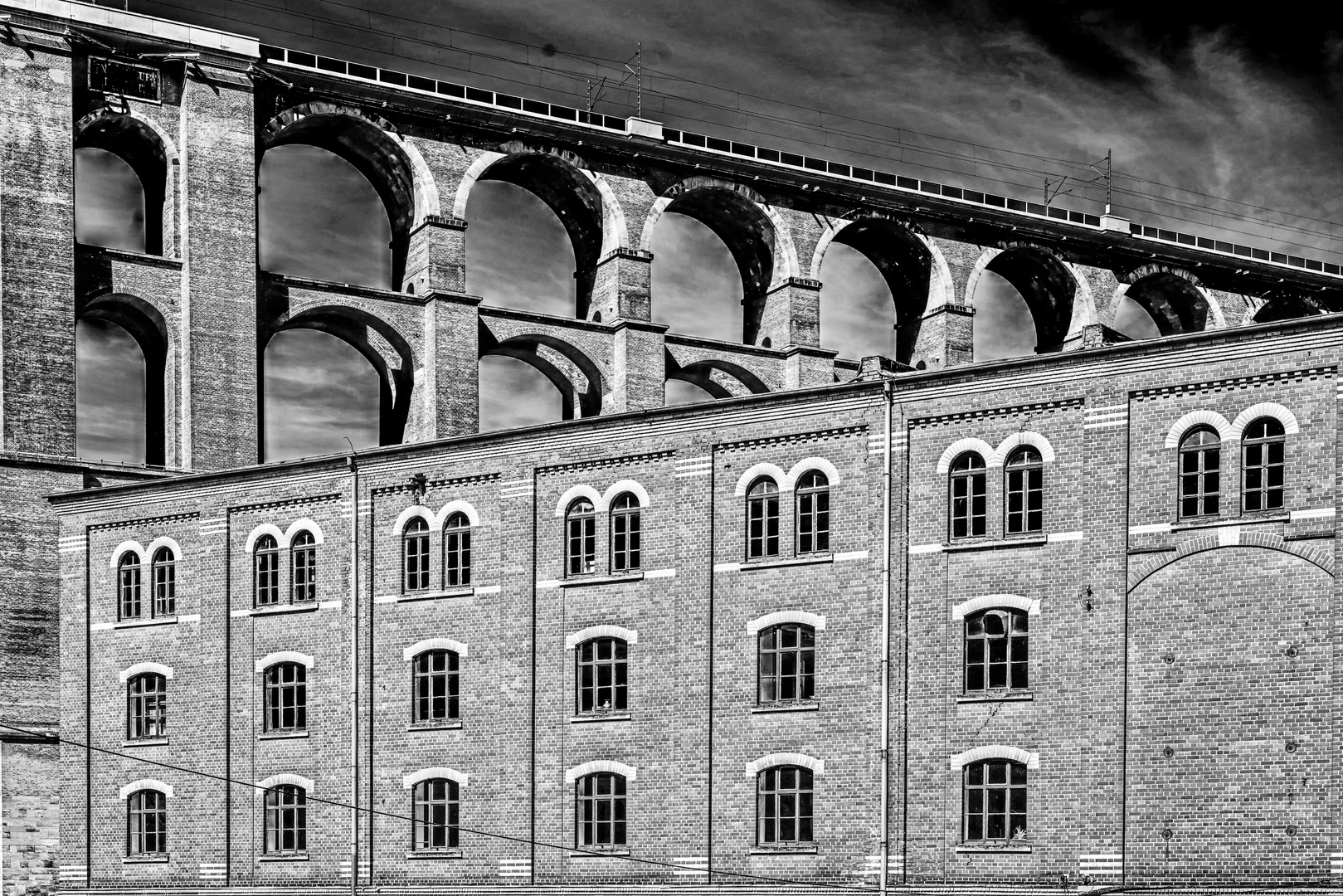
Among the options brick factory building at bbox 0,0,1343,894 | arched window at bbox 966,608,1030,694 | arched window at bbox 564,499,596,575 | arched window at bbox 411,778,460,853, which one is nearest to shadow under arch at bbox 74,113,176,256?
brick factory building at bbox 0,0,1343,894

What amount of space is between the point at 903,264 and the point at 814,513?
83.7 feet

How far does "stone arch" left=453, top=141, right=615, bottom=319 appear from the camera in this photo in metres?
51.6

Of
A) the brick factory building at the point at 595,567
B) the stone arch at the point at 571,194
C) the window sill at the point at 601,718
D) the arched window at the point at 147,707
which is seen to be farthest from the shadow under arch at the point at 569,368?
the window sill at the point at 601,718

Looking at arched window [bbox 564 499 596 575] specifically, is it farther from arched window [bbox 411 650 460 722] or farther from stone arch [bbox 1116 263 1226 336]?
stone arch [bbox 1116 263 1226 336]

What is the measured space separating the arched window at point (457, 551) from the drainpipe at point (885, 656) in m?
9.32

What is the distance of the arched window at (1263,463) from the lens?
2998 centimetres

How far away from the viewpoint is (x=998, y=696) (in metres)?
32.0

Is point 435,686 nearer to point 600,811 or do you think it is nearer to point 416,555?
point 416,555

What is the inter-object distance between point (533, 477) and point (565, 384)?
51.5 ft

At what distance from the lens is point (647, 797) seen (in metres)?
35.3

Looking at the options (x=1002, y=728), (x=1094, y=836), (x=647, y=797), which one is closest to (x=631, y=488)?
(x=647, y=797)

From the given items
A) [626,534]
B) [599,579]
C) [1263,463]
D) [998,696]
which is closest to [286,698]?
[599,579]

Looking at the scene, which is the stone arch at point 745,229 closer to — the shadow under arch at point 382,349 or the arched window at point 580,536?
the shadow under arch at point 382,349

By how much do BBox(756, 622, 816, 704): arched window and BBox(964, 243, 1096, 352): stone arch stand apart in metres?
26.5
